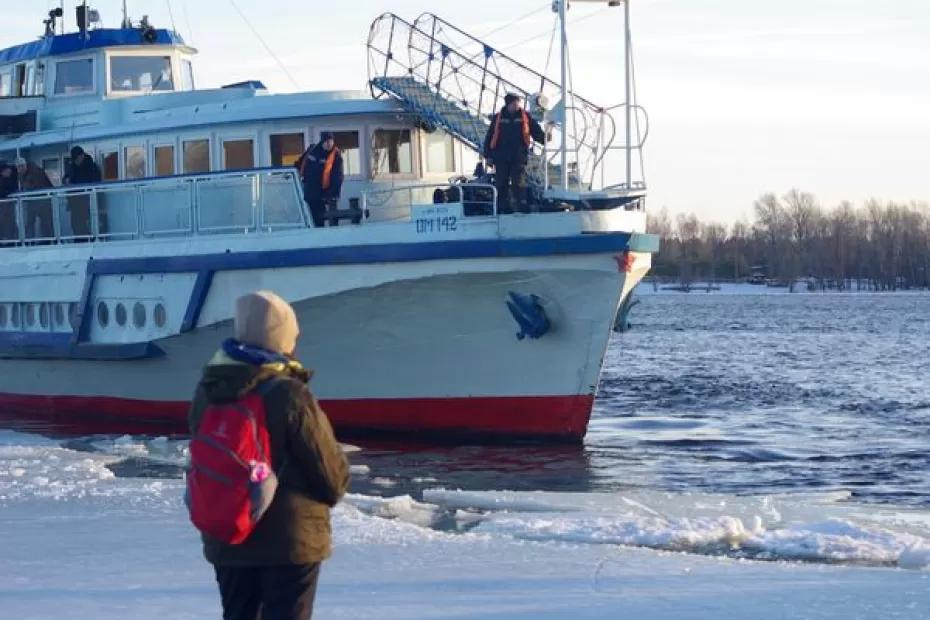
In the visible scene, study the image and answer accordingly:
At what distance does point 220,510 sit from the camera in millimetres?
4996

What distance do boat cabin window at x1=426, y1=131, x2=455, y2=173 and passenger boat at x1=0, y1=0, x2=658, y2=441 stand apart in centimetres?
2

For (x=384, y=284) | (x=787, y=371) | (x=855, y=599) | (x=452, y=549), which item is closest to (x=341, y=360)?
(x=384, y=284)

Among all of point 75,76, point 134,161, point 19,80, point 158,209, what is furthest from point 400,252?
point 19,80

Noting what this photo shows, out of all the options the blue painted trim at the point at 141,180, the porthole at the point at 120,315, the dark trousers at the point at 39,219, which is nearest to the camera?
the blue painted trim at the point at 141,180

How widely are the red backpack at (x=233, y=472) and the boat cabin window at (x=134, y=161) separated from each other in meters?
14.0

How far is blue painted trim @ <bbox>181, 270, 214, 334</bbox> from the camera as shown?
1656cm

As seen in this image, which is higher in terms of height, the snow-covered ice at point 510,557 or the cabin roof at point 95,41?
the cabin roof at point 95,41

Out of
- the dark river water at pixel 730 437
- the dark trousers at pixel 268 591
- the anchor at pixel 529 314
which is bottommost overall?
the dark river water at pixel 730 437

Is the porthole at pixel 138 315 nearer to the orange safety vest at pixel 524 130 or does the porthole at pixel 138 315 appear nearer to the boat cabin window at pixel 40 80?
the orange safety vest at pixel 524 130

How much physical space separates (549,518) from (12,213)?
11.3 meters

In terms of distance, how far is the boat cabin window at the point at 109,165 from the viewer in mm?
18906

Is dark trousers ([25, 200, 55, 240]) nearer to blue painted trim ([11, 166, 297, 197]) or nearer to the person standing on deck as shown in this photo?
the person standing on deck

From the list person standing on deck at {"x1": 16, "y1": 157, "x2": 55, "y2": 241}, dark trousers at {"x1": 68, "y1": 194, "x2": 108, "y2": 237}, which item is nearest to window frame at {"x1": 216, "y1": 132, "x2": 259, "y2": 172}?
dark trousers at {"x1": 68, "y1": 194, "x2": 108, "y2": 237}

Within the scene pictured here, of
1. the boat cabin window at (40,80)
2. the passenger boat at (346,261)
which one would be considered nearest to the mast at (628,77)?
the passenger boat at (346,261)
